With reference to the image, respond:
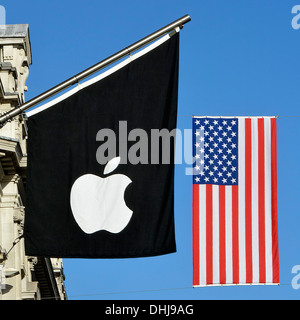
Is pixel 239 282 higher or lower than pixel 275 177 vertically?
lower

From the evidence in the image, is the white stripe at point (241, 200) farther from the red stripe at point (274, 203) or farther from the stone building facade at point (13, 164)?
the stone building facade at point (13, 164)

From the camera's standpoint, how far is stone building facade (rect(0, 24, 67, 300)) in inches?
1426

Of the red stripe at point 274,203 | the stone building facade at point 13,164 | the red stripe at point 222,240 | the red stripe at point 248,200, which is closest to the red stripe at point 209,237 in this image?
the red stripe at point 222,240

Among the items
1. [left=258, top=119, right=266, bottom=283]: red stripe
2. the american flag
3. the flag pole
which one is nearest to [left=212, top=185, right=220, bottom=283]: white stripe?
the american flag

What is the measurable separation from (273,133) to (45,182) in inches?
289

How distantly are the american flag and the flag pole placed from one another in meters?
5.49

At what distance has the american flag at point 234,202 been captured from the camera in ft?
74.8

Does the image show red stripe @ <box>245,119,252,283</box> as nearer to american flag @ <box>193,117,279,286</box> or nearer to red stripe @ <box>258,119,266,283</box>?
american flag @ <box>193,117,279,286</box>

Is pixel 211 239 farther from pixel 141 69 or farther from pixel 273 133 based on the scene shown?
→ pixel 141 69

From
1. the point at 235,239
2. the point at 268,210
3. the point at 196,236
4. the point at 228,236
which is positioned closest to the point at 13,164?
the point at 196,236

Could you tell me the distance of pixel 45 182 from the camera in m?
17.3

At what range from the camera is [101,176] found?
57.2ft

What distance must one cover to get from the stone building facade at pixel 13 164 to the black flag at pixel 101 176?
16.2m
